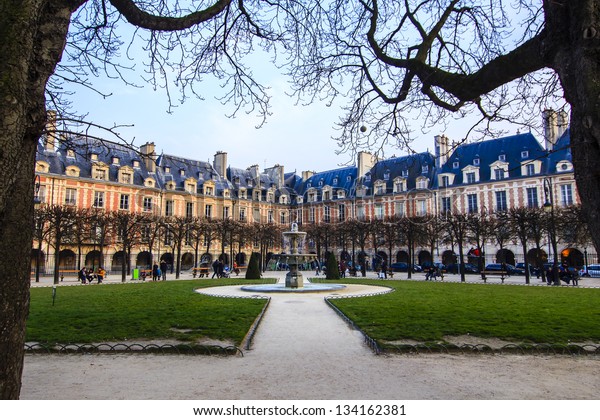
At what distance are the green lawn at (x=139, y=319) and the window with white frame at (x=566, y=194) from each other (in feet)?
110

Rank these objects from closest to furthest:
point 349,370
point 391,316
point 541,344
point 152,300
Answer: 1. point 349,370
2. point 541,344
3. point 391,316
4. point 152,300

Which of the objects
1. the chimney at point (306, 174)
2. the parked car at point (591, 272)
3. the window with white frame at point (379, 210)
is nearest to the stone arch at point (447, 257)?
the window with white frame at point (379, 210)

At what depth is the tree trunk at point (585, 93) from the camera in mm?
3656

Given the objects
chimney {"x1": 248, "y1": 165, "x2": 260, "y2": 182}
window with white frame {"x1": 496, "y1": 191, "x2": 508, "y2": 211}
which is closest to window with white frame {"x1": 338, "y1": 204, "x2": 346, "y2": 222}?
chimney {"x1": 248, "y1": 165, "x2": 260, "y2": 182}

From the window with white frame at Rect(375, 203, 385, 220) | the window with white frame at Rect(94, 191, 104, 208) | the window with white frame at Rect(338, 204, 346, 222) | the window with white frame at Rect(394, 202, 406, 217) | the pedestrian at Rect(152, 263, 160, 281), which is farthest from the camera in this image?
the window with white frame at Rect(338, 204, 346, 222)

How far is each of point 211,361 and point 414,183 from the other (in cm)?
4520

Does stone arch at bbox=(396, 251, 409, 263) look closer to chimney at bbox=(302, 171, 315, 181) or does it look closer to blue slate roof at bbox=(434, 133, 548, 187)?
blue slate roof at bbox=(434, 133, 548, 187)

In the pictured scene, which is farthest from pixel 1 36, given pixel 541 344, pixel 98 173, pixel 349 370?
pixel 98 173

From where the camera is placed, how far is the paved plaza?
4.70m

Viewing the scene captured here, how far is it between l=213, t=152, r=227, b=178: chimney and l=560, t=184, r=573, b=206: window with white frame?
3547 centimetres

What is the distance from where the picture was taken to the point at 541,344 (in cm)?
707

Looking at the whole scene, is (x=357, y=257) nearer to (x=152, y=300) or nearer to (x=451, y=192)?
(x=451, y=192)

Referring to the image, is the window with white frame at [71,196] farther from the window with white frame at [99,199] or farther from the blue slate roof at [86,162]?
the window with white frame at [99,199]

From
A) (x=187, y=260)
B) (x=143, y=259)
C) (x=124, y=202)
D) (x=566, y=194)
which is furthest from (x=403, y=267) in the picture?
(x=124, y=202)
